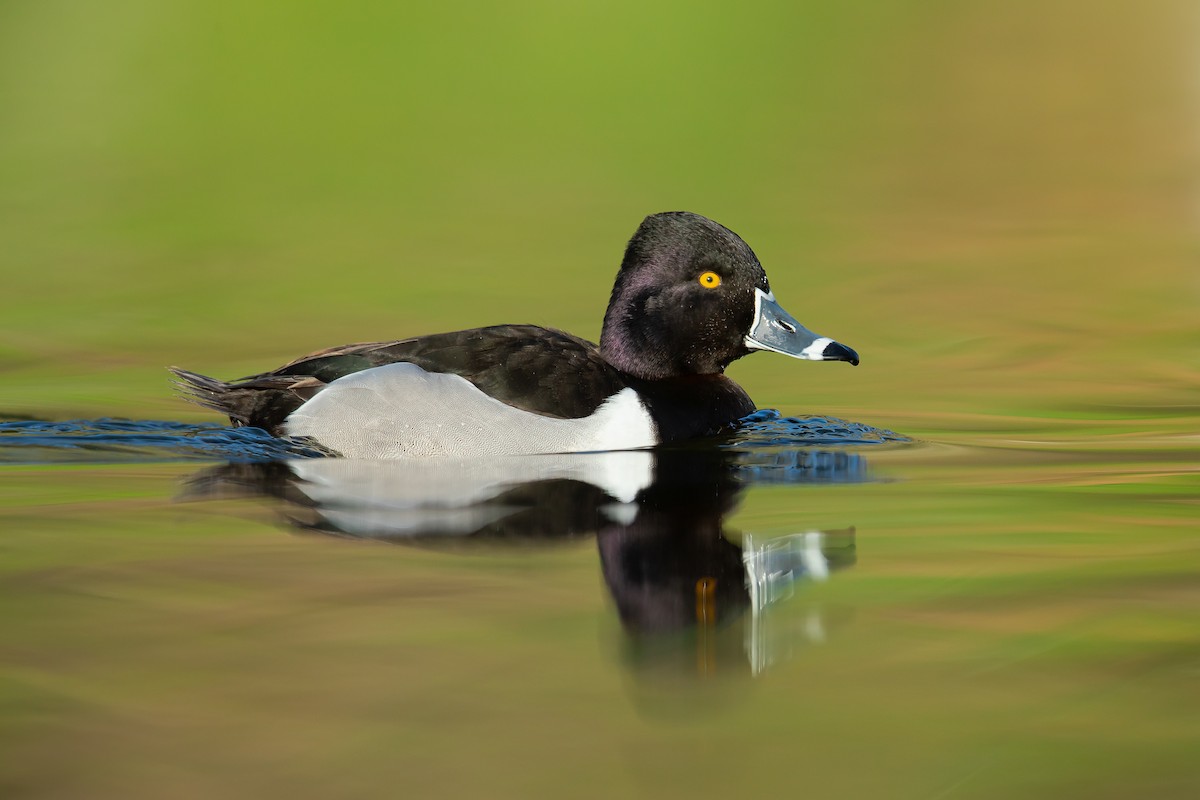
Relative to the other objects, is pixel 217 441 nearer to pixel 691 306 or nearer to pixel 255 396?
pixel 255 396

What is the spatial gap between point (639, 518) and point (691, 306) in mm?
2467

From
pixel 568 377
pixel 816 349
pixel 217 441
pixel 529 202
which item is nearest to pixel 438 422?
pixel 568 377

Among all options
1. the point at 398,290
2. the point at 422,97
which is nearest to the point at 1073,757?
the point at 398,290

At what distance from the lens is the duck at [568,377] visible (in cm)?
783

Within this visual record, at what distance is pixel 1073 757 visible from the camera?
12.8 feet

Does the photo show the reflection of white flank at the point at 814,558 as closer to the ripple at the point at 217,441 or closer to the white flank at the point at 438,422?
the ripple at the point at 217,441

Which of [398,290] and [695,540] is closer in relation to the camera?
[695,540]

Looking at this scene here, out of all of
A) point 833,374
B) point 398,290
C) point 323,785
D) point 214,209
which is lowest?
point 323,785

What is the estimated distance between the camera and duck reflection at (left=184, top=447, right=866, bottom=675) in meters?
4.92

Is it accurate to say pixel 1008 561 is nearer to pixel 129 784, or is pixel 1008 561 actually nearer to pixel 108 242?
pixel 129 784

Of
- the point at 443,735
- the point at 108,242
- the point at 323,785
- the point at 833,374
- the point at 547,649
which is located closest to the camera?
the point at 323,785

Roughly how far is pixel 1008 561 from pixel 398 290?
335 inches

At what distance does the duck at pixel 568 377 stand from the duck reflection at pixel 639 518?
0.55 feet

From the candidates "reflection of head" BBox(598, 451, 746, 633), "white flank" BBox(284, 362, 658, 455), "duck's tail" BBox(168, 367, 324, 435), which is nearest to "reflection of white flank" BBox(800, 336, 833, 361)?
"white flank" BBox(284, 362, 658, 455)
